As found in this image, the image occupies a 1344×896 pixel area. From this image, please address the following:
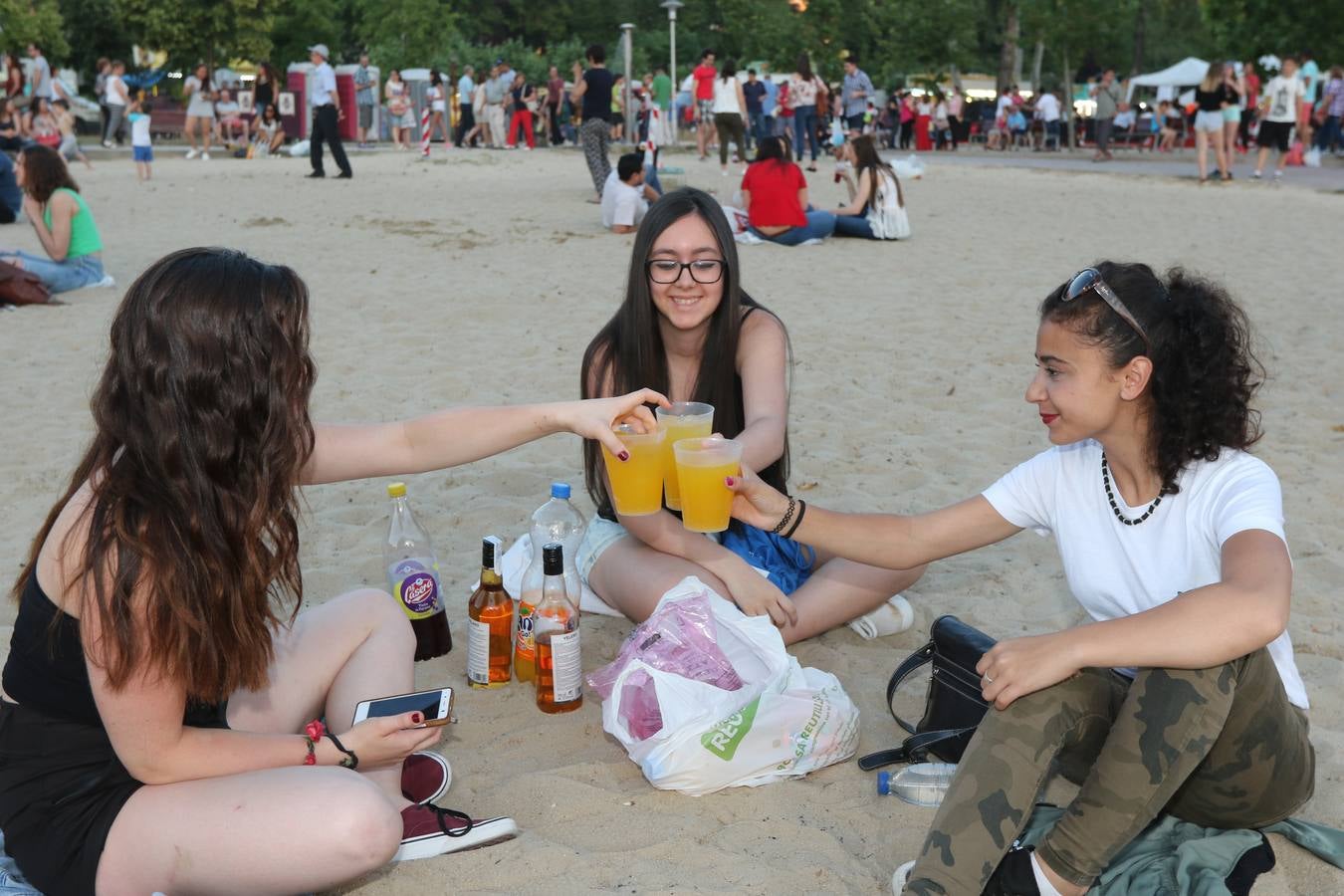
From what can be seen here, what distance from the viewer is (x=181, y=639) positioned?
216cm

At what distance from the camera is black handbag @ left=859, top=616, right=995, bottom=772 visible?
301 cm

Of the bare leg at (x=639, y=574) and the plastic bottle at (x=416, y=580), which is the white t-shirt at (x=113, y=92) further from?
the bare leg at (x=639, y=574)

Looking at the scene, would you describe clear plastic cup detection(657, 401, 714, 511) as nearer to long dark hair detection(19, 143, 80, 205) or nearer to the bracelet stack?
the bracelet stack

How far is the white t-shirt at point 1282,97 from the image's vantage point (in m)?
16.9

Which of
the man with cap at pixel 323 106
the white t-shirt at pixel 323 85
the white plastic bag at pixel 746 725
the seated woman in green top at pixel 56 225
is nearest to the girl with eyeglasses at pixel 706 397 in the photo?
the white plastic bag at pixel 746 725

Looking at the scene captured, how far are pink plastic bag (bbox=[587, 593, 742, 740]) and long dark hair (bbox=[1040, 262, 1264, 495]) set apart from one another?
1227 millimetres

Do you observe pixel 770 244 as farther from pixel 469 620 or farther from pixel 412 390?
pixel 469 620

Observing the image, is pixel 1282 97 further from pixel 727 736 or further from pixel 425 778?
pixel 425 778

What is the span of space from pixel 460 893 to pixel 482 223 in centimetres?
1116

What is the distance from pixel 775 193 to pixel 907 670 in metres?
8.83

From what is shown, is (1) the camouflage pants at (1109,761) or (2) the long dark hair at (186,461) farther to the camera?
(1) the camouflage pants at (1109,761)

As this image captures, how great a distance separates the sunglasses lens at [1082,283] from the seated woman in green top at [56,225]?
8252 mm

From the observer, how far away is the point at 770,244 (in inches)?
463

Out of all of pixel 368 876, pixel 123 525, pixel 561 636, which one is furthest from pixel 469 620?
pixel 123 525
